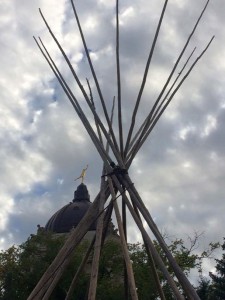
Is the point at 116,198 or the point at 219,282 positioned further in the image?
the point at 219,282

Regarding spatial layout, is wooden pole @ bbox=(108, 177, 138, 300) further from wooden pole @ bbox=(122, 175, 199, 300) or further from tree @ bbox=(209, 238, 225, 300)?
tree @ bbox=(209, 238, 225, 300)

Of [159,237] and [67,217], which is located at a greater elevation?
[67,217]

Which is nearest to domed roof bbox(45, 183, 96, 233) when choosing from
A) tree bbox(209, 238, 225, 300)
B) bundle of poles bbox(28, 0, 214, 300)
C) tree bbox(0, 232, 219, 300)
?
tree bbox(0, 232, 219, 300)

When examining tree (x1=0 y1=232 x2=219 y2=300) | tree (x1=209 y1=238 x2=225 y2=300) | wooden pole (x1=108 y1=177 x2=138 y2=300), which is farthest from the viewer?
tree (x1=0 y1=232 x2=219 y2=300)

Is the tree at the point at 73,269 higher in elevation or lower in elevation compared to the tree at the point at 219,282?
higher

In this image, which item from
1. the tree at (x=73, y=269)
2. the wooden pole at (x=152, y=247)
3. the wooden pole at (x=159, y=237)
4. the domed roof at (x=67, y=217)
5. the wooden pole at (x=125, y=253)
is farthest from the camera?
the domed roof at (x=67, y=217)

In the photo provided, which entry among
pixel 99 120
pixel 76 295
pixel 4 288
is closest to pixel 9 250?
pixel 4 288

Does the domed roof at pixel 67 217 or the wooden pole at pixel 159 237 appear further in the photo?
the domed roof at pixel 67 217

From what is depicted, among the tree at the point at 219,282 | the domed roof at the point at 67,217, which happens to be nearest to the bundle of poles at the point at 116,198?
the tree at the point at 219,282

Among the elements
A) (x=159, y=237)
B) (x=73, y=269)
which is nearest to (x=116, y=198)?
(x=159, y=237)

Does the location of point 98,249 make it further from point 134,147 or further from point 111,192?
point 134,147

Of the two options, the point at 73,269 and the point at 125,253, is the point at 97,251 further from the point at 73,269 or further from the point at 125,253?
the point at 73,269

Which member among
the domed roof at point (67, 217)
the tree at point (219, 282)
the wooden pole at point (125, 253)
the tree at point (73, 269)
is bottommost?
the wooden pole at point (125, 253)

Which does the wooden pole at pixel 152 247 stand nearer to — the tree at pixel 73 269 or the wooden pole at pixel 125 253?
the wooden pole at pixel 125 253
